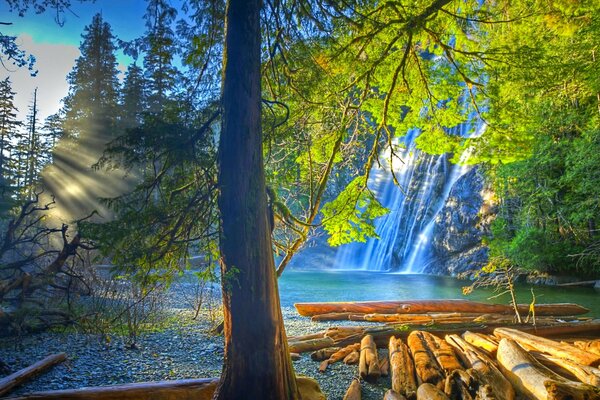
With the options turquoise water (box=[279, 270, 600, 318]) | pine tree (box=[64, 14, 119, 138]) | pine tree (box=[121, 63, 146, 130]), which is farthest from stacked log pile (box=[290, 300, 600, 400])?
pine tree (box=[64, 14, 119, 138])

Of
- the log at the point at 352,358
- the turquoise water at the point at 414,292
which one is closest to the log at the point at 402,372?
the log at the point at 352,358

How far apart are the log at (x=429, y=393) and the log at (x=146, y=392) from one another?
241 cm

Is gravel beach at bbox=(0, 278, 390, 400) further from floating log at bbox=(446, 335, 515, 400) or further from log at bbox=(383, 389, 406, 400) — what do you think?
floating log at bbox=(446, 335, 515, 400)

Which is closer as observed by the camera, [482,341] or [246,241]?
[246,241]

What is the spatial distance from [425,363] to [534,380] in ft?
4.55

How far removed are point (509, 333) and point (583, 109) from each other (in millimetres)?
16463

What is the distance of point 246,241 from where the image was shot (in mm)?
3463

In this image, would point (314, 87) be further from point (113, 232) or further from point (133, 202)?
point (113, 232)

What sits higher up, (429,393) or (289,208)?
(289,208)

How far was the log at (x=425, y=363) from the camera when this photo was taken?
14.4ft

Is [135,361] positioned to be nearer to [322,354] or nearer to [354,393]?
[322,354]

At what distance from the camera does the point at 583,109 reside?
1708 cm

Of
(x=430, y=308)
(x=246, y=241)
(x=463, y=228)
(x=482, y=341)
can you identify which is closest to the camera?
(x=246, y=241)

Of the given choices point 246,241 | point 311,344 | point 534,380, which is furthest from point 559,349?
point 246,241
